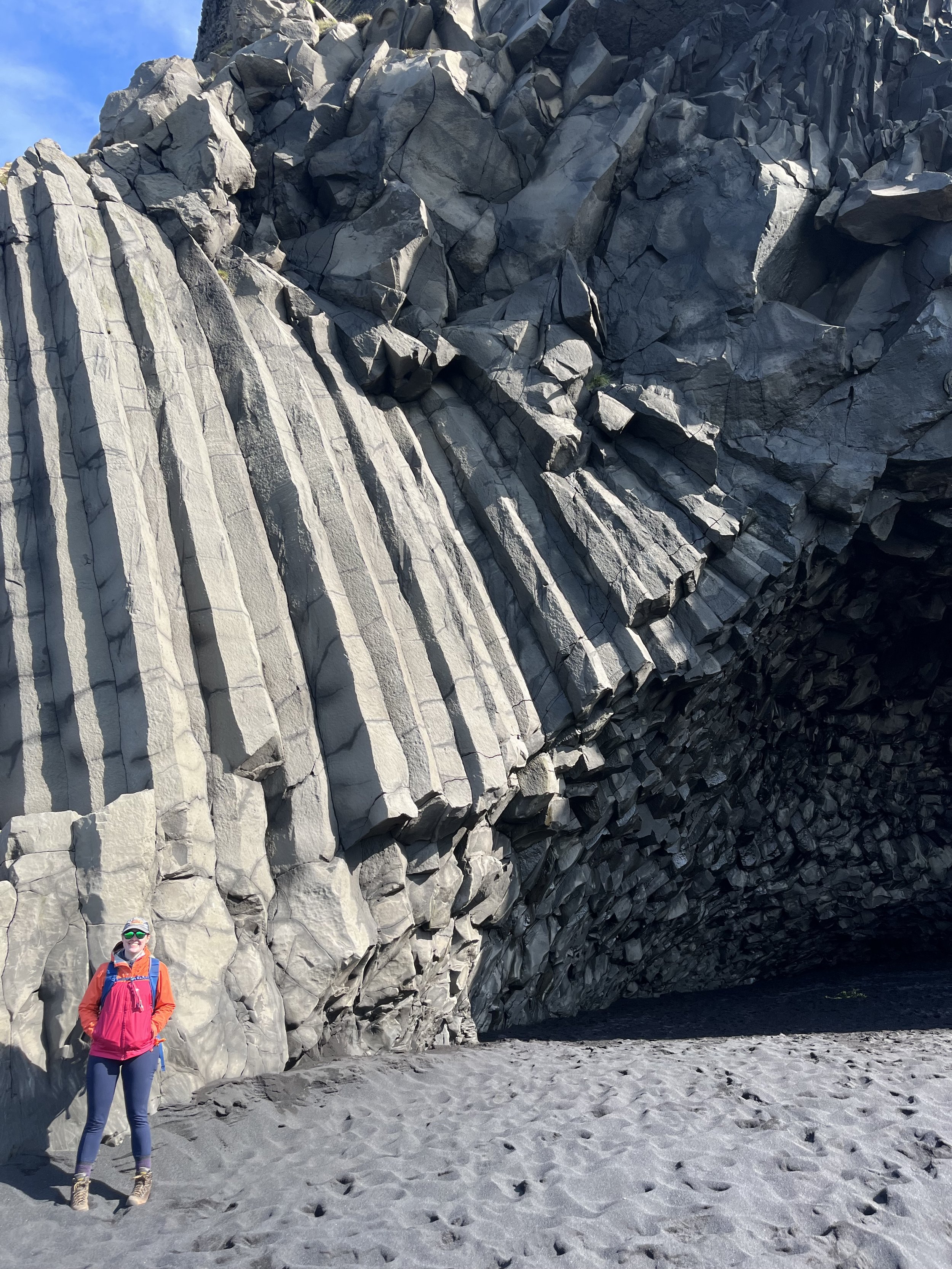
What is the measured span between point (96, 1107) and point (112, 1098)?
15cm

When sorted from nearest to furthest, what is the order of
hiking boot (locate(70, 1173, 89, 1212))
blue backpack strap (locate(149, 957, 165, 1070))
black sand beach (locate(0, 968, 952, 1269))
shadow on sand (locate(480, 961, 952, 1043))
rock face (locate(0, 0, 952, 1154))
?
black sand beach (locate(0, 968, 952, 1269)) < hiking boot (locate(70, 1173, 89, 1212)) < blue backpack strap (locate(149, 957, 165, 1070)) < rock face (locate(0, 0, 952, 1154)) < shadow on sand (locate(480, 961, 952, 1043))

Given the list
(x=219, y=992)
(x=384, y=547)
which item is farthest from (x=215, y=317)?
(x=219, y=992)

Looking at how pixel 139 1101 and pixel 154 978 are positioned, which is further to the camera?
pixel 154 978

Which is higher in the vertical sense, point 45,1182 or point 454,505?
point 454,505

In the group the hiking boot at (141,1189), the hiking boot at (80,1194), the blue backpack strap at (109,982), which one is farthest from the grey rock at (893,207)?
the hiking boot at (80,1194)

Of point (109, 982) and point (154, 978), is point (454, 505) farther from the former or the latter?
point (109, 982)

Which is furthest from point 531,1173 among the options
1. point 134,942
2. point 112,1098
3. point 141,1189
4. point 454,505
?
point 454,505

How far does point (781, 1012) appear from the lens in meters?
16.8

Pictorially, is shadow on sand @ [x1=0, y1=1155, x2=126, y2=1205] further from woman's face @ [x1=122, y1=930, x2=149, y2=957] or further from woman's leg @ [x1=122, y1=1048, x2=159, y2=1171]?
woman's face @ [x1=122, y1=930, x2=149, y2=957]

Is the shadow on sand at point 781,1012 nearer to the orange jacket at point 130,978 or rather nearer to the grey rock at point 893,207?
the orange jacket at point 130,978

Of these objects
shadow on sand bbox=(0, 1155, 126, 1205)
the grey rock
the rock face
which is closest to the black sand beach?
shadow on sand bbox=(0, 1155, 126, 1205)

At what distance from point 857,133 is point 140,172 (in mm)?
12548

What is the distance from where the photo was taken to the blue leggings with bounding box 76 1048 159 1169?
5.58 meters

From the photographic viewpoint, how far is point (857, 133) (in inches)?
617
